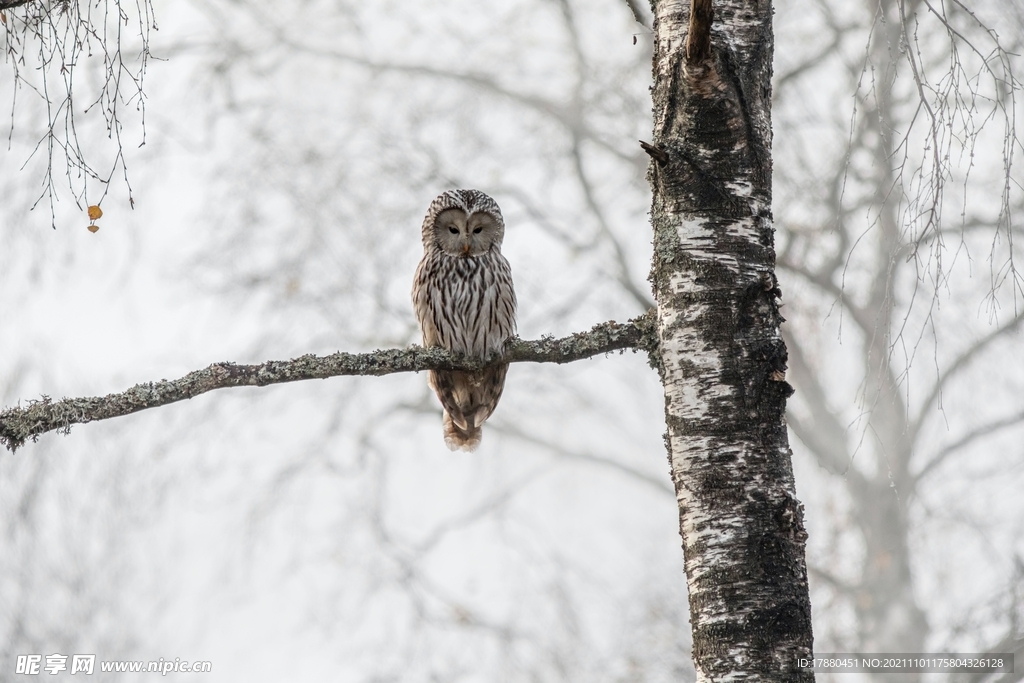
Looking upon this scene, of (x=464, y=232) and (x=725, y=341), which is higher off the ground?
(x=464, y=232)

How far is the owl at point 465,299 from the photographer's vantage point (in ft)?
14.5

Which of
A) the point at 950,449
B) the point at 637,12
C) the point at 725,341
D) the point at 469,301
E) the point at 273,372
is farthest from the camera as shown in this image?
the point at 950,449

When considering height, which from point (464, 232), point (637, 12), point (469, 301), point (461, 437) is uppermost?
point (464, 232)

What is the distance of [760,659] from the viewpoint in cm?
221

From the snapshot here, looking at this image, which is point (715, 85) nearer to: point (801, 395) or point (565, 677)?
point (565, 677)

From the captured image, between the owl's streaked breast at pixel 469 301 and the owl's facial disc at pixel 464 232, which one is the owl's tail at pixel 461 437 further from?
the owl's facial disc at pixel 464 232

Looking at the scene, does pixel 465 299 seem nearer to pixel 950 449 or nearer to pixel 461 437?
pixel 461 437

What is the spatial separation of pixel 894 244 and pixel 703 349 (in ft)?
1.59

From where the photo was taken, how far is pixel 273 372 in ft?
9.03

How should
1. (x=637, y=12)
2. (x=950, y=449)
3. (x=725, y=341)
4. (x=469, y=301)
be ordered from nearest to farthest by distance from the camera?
(x=725, y=341)
(x=637, y=12)
(x=469, y=301)
(x=950, y=449)

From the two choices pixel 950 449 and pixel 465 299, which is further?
pixel 950 449

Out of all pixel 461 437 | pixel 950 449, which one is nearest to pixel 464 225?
pixel 461 437

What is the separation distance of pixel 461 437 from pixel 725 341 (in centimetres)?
236

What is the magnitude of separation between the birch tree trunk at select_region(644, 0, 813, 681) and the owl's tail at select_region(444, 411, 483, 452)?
214 centimetres
